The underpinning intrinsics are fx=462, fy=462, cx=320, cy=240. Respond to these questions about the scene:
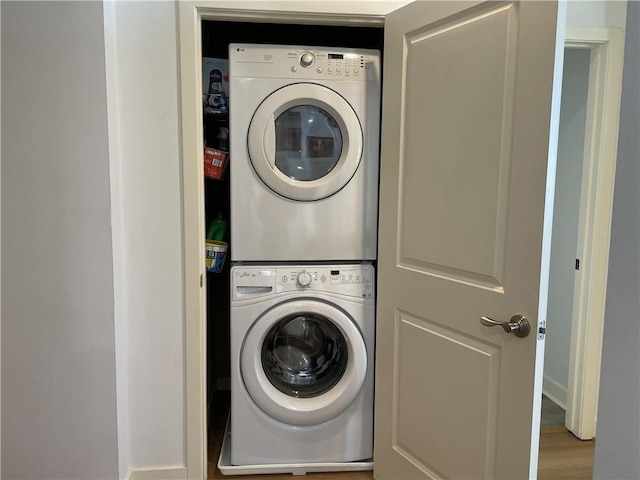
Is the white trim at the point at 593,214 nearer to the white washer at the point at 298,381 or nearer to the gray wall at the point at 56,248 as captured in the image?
the white washer at the point at 298,381

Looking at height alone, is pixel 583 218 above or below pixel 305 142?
below

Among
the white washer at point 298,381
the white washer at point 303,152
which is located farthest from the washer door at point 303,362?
the white washer at point 303,152

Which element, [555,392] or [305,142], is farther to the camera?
[555,392]

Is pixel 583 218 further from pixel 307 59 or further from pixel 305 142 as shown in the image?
pixel 307 59

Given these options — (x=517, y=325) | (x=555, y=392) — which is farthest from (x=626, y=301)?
(x=555, y=392)

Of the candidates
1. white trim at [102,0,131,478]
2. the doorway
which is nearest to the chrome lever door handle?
the doorway

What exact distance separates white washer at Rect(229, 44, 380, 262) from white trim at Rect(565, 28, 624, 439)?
3.36 feet

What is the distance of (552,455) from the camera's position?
2127 millimetres

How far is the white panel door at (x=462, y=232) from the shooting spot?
1249mm

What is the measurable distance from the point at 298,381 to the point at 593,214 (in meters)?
1.54

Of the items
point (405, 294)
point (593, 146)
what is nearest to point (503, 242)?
point (405, 294)

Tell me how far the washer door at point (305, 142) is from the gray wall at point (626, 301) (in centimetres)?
106

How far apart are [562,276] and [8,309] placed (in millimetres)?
2582

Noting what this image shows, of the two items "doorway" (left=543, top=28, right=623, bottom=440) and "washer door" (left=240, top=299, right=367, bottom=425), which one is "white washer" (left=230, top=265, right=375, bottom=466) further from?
"doorway" (left=543, top=28, right=623, bottom=440)
